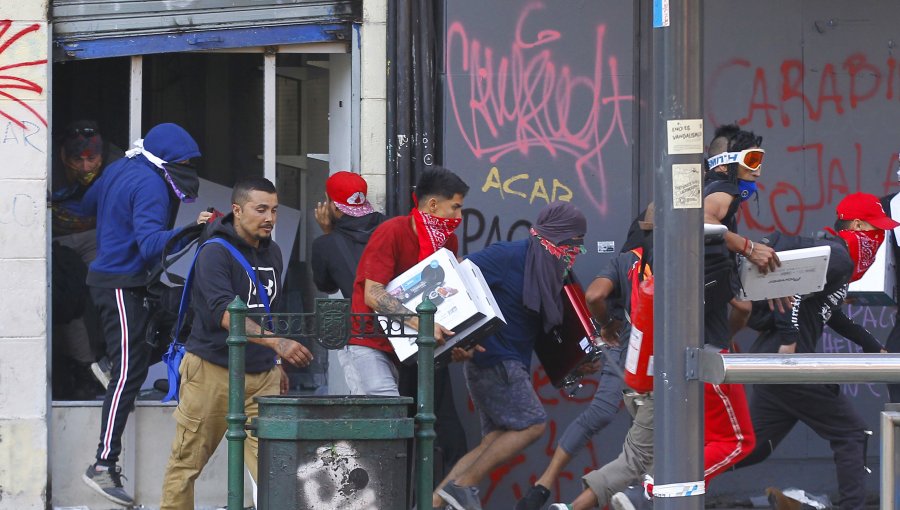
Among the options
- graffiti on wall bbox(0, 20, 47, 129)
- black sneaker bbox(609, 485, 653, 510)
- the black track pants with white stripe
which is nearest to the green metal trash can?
black sneaker bbox(609, 485, 653, 510)

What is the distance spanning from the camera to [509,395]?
7.46 metres

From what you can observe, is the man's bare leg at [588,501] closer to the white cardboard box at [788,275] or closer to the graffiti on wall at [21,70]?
the white cardboard box at [788,275]

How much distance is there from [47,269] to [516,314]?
2.53m

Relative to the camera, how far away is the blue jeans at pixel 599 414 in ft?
24.2

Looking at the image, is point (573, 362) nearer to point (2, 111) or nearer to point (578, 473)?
point (578, 473)

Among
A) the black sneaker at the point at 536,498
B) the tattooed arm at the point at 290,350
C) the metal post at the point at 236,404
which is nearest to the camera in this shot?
the metal post at the point at 236,404

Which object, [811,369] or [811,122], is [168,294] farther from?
[811,369]

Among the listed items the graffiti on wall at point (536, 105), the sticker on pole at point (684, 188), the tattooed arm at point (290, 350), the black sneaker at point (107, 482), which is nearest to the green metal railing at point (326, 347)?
the tattooed arm at point (290, 350)

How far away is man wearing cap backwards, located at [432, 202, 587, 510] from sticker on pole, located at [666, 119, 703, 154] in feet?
8.72

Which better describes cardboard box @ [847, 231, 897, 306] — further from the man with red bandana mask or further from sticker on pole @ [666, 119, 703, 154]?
sticker on pole @ [666, 119, 703, 154]

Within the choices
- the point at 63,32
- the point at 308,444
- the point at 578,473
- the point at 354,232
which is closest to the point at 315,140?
the point at 354,232

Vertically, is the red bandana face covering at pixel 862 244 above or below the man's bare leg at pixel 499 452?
above

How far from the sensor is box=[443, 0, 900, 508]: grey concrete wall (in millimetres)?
8094

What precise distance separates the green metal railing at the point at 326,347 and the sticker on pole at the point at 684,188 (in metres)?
1.14
